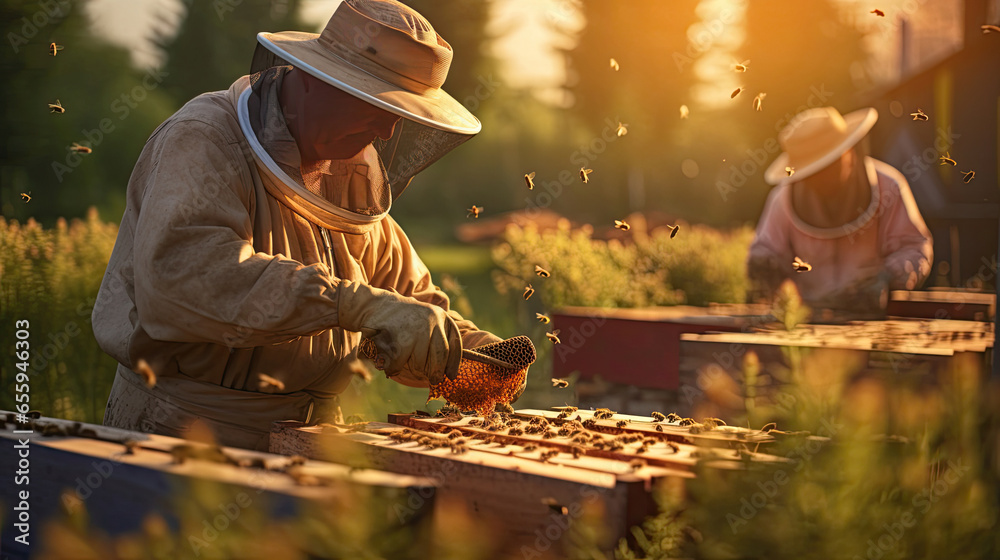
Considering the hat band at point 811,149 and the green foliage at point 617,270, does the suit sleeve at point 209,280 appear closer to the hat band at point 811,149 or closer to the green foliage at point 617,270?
the hat band at point 811,149

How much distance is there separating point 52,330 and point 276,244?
370 centimetres

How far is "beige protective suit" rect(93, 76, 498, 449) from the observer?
1.99 meters

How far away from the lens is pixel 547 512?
157cm

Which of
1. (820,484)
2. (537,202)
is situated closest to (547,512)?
(820,484)

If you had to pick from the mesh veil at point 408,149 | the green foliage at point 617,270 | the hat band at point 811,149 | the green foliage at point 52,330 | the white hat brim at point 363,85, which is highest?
the hat band at point 811,149

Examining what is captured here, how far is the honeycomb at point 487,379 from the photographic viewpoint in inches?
94.0

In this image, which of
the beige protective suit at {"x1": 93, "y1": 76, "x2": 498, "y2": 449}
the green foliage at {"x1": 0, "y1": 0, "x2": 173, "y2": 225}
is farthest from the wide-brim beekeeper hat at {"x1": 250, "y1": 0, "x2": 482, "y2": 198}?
the green foliage at {"x1": 0, "y1": 0, "x2": 173, "y2": 225}

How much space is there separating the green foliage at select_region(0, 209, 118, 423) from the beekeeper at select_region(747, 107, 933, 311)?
17.5ft

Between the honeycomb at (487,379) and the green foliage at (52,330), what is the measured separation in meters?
3.64

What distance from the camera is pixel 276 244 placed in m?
2.44

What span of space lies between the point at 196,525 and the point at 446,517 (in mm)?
442

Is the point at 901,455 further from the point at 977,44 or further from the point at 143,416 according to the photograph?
the point at 977,44

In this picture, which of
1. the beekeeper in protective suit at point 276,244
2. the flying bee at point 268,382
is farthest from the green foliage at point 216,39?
the flying bee at point 268,382

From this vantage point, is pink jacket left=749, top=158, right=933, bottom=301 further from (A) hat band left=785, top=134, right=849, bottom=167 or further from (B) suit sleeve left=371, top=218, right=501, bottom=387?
(B) suit sleeve left=371, top=218, right=501, bottom=387
